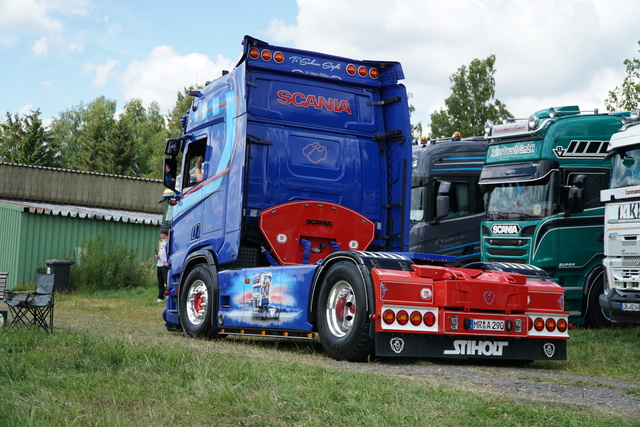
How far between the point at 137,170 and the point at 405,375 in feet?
246

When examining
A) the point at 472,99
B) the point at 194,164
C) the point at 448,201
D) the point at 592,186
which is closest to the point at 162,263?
the point at 448,201

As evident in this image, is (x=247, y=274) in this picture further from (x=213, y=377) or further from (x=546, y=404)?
(x=546, y=404)

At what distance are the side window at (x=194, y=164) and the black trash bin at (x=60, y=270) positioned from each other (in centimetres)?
1311

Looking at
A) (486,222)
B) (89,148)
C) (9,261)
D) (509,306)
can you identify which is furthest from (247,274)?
(89,148)

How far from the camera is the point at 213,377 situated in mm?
6496

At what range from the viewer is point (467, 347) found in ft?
28.9

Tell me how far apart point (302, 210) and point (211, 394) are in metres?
5.31

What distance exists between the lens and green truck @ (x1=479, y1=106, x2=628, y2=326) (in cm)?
1436

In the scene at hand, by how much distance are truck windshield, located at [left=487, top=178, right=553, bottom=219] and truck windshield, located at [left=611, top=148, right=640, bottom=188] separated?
79.6 inches

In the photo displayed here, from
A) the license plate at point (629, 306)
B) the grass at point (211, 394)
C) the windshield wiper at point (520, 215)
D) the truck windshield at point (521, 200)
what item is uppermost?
the truck windshield at point (521, 200)

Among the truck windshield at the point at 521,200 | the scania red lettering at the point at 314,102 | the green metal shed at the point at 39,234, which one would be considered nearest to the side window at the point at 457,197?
the truck windshield at the point at 521,200

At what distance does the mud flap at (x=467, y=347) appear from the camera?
334 inches

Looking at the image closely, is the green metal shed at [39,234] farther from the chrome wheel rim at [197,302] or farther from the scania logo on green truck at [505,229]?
the scania logo on green truck at [505,229]

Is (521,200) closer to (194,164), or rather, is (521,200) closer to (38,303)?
(194,164)
